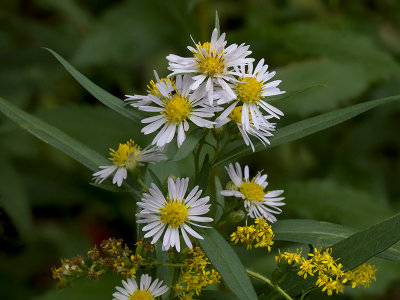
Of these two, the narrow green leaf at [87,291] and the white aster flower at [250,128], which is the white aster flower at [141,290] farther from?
the narrow green leaf at [87,291]

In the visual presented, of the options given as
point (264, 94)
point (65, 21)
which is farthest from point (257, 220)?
point (65, 21)

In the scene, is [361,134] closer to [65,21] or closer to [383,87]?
[383,87]

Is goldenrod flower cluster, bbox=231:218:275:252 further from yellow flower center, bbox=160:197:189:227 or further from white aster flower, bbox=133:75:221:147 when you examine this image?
white aster flower, bbox=133:75:221:147

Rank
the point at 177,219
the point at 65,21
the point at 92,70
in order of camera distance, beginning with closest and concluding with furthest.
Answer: the point at 177,219 < the point at 92,70 < the point at 65,21

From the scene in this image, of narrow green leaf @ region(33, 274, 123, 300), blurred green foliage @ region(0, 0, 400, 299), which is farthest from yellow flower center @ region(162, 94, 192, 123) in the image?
narrow green leaf @ region(33, 274, 123, 300)

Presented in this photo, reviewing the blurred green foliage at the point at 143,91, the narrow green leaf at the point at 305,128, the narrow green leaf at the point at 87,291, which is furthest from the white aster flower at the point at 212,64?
the narrow green leaf at the point at 87,291

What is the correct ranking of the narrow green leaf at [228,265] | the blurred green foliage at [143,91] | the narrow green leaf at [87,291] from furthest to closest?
the blurred green foliage at [143,91], the narrow green leaf at [87,291], the narrow green leaf at [228,265]
